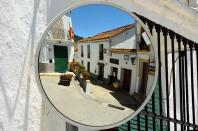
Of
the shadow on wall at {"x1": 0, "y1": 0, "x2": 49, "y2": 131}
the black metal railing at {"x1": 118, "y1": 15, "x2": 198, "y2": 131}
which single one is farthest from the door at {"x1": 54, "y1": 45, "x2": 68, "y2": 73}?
the black metal railing at {"x1": 118, "y1": 15, "x2": 198, "y2": 131}

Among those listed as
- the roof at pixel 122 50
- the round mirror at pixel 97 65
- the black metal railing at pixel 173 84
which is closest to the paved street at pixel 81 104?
the round mirror at pixel 97 65

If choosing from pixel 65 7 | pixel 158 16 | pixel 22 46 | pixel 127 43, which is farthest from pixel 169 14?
pixel 22 46

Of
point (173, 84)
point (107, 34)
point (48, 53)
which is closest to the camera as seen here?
point (48, 53)

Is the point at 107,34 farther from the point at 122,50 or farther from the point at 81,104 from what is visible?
the point at 81,104

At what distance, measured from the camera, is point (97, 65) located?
6.49 ft

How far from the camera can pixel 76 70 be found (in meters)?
1.96

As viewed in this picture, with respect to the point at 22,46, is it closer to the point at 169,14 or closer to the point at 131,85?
the point at 131,85

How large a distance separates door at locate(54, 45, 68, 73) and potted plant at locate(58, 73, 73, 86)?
0.10 ft

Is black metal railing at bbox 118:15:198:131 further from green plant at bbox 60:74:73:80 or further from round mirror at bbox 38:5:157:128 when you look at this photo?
green plant at bbox 60:74:73:80

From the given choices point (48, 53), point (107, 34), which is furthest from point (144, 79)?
point (48, 53)

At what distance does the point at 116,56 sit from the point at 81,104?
36 centimetres

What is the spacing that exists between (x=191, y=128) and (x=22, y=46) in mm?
1596

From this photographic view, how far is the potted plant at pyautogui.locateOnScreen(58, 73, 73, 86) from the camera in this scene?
191 cm

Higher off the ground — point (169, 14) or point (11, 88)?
point (169, 14)
